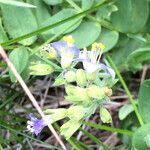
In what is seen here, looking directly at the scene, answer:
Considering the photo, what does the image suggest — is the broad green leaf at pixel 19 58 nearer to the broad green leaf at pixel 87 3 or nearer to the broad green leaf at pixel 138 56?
the broad green leaf at pixel 87 3

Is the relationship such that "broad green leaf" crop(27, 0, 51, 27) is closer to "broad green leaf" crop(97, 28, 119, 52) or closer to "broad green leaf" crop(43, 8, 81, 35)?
"broad green leaf" crop(43, 8, 81, 35)

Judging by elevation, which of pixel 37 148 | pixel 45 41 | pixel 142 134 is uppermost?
pixel 45 41

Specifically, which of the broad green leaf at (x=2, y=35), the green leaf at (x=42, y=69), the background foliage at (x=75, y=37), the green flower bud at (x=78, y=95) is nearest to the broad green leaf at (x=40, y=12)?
the background foliage at (x=75, y=37)

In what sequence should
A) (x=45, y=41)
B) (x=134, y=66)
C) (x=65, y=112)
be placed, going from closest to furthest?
(x=65, y=112) < (x=45, y=41) < (x=134, y=66)

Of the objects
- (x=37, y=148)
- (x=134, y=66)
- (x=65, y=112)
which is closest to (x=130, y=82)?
(x=134, y=66)

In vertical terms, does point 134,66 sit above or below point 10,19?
below

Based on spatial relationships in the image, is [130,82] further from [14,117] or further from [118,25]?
[14,117]

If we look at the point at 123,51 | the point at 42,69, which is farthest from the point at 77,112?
the point at 123,51

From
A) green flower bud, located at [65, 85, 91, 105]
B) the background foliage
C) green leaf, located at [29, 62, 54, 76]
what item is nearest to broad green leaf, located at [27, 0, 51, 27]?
the background foliage
